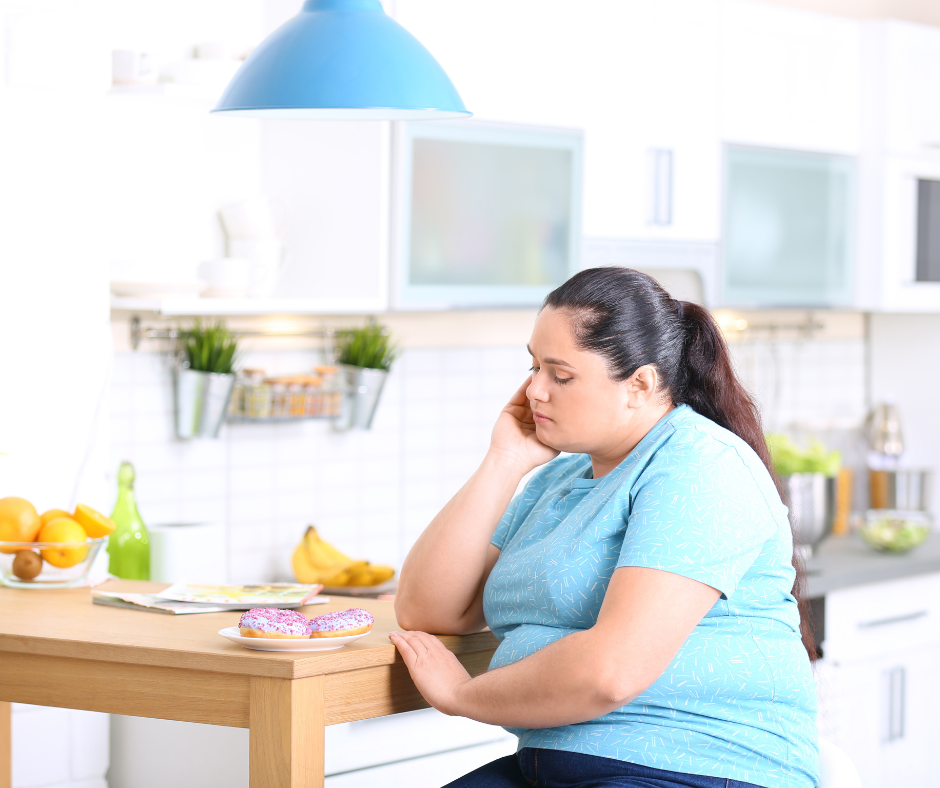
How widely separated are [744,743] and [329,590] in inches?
54.2

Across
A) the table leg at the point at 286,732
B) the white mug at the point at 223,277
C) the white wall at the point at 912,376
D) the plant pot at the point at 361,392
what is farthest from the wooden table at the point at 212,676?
the white wall at the point at 912,376

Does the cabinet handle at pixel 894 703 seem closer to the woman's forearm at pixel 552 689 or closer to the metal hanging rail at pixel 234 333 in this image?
the metal hanging rail at pixel 234 333

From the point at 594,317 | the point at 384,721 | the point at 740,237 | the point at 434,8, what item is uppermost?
the point at 434,8

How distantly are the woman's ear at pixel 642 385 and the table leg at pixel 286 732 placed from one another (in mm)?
534

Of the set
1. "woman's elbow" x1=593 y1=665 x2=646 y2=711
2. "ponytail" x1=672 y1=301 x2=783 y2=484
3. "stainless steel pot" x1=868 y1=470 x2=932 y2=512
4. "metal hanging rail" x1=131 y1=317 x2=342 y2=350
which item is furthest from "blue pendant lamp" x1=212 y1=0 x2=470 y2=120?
"stainless steel pot" x1=868 y1=470 x2=932 y2=512

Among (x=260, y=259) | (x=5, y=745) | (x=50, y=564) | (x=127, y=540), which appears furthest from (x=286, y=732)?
(x=260, y=259)

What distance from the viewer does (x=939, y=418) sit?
389 cm

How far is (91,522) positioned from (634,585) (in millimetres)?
981

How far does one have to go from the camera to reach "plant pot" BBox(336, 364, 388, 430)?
296cm

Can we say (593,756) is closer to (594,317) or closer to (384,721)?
(594,317)

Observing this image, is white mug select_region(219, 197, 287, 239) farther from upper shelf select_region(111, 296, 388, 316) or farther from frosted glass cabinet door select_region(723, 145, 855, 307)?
frosted glass cabinet door select_region(723, 145, 855, 307)

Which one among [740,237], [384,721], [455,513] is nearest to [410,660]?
[455,513]

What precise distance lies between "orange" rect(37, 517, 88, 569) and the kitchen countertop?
1866 mm

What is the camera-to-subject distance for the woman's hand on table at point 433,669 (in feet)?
4.98
